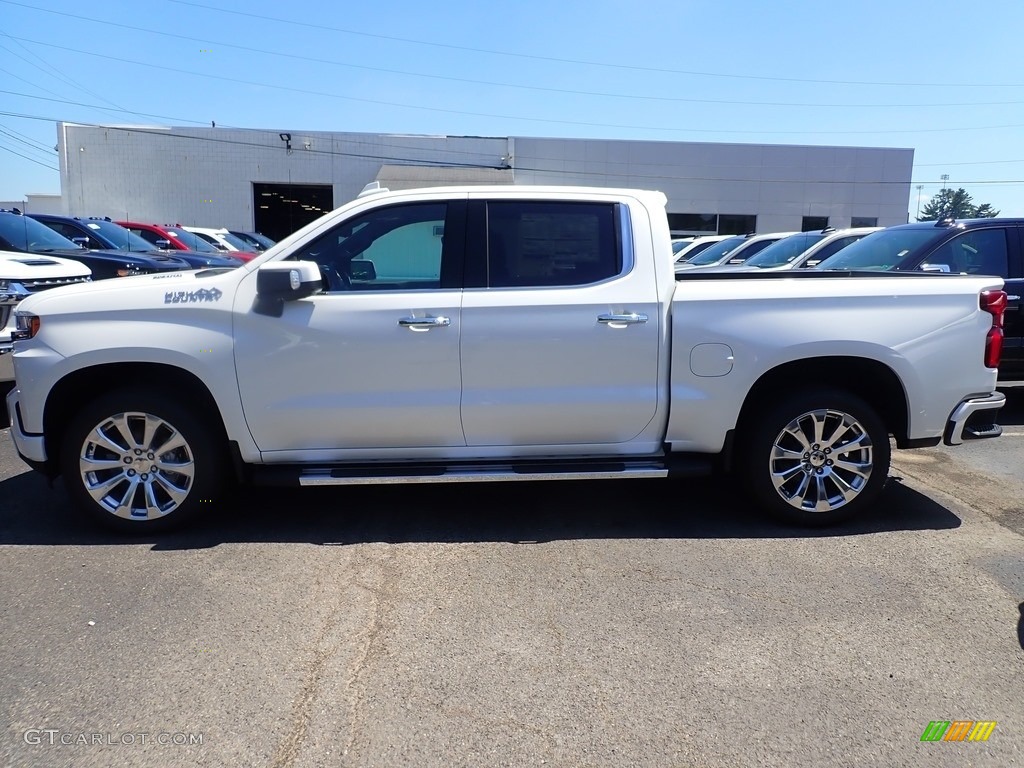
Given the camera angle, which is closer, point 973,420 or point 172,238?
point 973,420

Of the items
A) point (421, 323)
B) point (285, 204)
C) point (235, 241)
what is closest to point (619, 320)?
point (421, 323)

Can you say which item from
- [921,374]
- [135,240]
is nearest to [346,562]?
[921,374]

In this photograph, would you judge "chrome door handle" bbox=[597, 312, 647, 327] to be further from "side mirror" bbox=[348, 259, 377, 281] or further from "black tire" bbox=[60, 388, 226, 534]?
"black tire" bbox=[60, 388, 226, 534]

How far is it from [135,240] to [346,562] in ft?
34.7

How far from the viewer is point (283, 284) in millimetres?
4383

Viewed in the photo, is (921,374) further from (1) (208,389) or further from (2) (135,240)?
(2) (135,240)

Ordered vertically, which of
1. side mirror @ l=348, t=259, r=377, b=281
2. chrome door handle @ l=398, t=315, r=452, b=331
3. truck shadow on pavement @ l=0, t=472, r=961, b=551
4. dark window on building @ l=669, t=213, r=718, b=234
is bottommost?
truck shadow on pavement @ l=0, t=472, r=961, b=551

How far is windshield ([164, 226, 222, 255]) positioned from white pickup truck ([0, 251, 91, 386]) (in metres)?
8.39

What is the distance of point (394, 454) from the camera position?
4.73 metres

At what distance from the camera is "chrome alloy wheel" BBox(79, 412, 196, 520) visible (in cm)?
456

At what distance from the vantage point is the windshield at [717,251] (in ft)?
58.9

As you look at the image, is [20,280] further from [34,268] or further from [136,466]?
[136,466]

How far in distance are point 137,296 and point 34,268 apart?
4127mm

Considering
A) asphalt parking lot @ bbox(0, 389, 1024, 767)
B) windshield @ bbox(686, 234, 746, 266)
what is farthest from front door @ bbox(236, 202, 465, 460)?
windshield @ bbox(686, 234, 746, 266)
